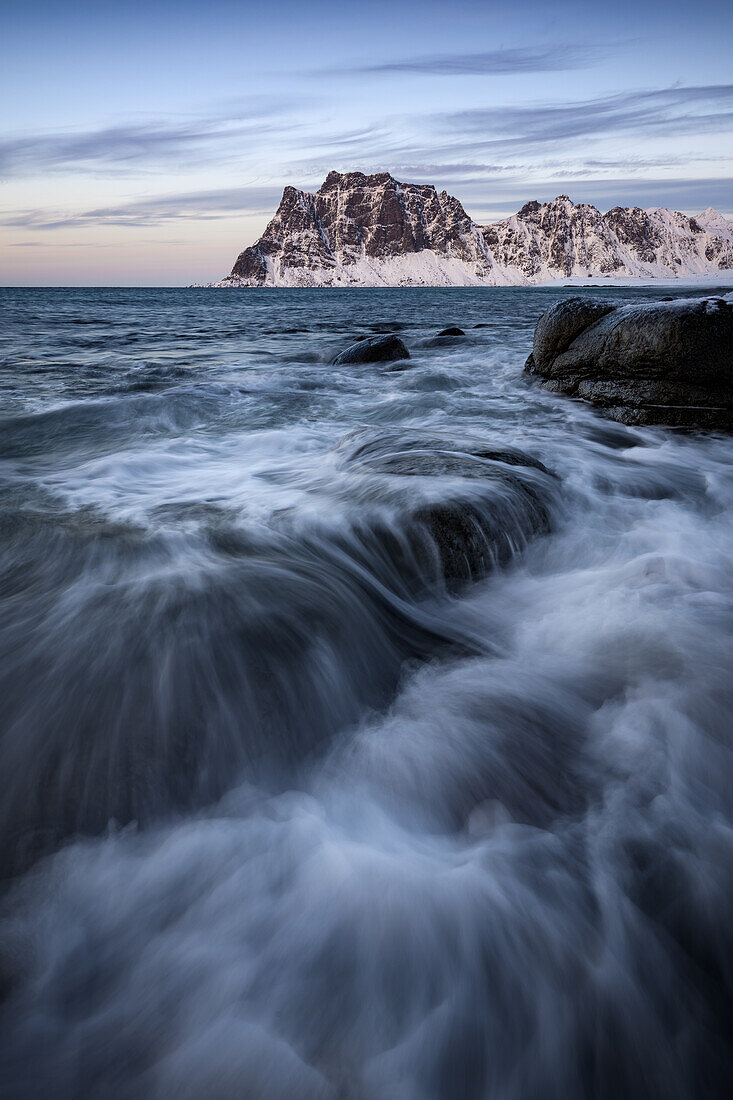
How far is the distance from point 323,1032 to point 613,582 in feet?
8.19

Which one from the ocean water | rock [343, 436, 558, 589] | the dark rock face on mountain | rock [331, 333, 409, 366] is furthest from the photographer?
rock [331, 333, 409, 366]

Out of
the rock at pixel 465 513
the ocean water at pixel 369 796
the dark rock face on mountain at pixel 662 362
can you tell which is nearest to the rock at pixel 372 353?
the dark rock face on mountain at pixel 662 362

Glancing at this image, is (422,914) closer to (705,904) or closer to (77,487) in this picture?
A: (705,904)

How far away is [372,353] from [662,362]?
6601 mm

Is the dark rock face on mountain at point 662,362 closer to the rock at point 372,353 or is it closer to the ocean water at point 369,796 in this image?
the ocean water at point 369,796

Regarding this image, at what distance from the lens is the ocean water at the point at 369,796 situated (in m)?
1.24

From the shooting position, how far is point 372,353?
1157 cm

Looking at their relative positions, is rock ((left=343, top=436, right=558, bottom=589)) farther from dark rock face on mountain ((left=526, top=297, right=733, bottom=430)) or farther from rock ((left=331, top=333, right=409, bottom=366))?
rock ((left=331, top=333, right=409, bottom=366))

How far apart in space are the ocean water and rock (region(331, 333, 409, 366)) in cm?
A: 833

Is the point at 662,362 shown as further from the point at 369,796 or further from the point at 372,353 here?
the point at 372,353

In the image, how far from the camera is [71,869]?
5.06 feet

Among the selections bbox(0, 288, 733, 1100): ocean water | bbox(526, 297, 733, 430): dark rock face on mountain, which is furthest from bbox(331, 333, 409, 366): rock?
bbox(0, 288, 733, 1100): ocean water

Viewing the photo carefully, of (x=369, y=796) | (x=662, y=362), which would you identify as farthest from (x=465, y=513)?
(x=662, y=362)

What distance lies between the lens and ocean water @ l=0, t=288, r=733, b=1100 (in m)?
1.24
